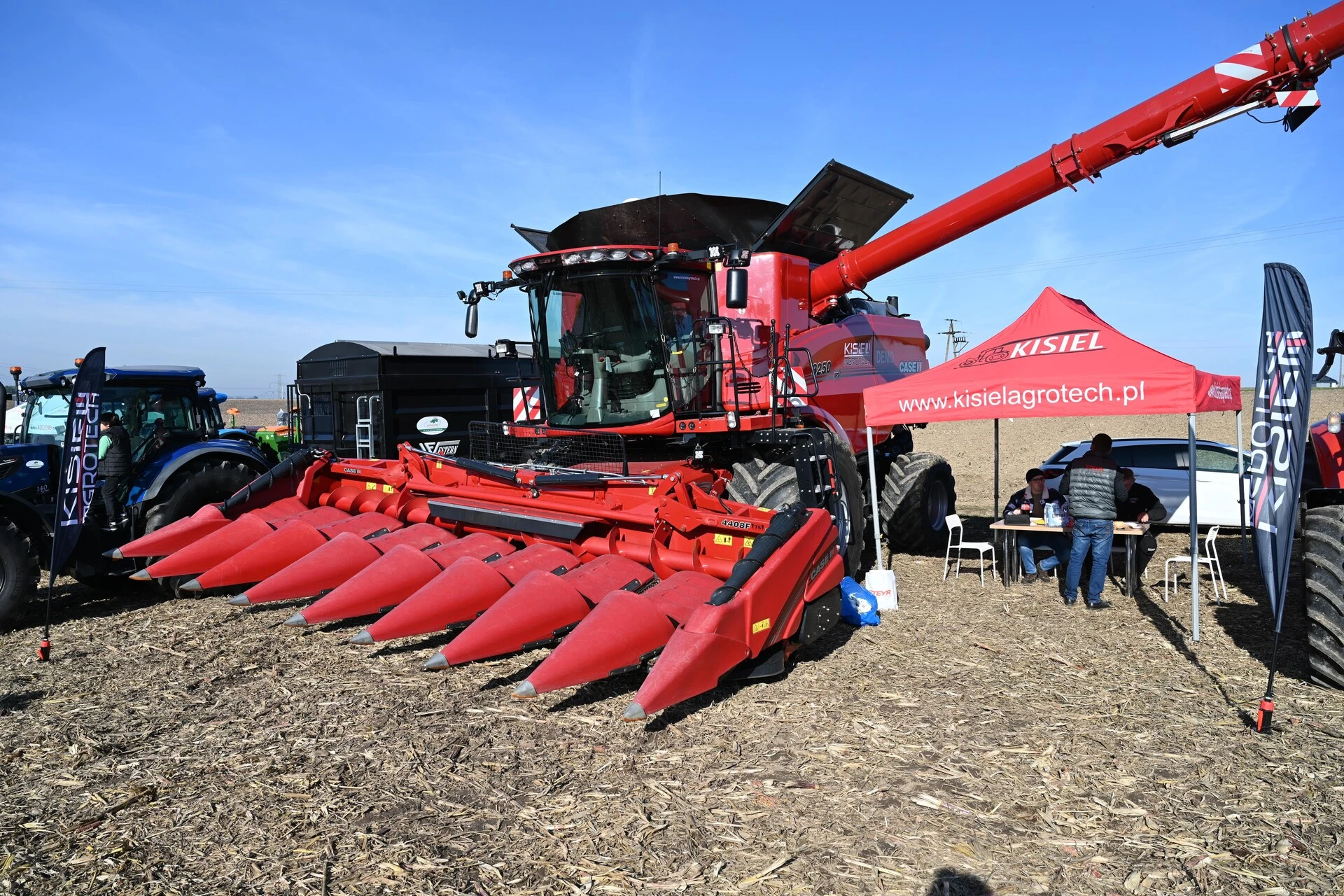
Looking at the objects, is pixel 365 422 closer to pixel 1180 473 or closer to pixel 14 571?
pixel 14 571

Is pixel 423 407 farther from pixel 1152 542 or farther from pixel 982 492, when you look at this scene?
pixel 982 492

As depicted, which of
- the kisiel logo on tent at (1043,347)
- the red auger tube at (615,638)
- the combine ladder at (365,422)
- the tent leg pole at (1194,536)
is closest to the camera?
the red auger tube at (615,638)

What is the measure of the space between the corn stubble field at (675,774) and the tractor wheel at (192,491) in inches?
44.6

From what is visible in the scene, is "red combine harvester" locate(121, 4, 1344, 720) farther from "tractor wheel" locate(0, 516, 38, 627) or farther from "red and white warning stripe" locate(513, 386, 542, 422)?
"tractor wheel" locate(0, 516, 38, 627)

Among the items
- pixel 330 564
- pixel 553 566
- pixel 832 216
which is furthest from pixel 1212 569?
pixel 330 564

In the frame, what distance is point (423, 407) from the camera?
11.1 m

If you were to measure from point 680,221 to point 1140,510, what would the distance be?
5237 millimetres

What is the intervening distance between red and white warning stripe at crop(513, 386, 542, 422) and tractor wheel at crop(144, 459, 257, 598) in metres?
2.51

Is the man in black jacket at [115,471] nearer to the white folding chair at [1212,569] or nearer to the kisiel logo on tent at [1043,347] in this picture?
the kisiel logo on tent at [1043,347]

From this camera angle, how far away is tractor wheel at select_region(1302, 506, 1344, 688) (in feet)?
15.4

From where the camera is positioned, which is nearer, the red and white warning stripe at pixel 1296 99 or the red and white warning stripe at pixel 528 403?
the red and white warning stripe at pixel 1296 99

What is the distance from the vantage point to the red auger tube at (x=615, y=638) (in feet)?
13.2

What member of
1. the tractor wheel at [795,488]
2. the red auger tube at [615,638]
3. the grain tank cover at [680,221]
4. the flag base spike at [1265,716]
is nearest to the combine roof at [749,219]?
the grain tank cover at [680,221]

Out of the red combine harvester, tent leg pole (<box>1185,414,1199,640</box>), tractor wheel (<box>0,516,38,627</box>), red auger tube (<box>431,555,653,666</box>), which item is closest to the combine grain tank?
the red combine harvester
